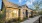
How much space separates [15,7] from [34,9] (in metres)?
0.34

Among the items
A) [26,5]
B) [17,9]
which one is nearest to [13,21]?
[17,9]

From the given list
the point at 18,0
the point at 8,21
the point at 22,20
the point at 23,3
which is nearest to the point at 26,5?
the point at 23,3

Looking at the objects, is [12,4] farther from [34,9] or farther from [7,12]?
[34,9]

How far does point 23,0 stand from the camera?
136 cm

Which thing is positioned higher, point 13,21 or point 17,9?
point 17,9

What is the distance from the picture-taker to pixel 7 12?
4.26ft

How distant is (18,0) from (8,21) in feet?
1.32

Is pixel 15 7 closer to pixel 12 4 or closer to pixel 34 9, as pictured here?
pixel 12 4

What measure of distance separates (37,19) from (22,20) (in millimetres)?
262

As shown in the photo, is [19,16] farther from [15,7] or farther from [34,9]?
[34,9]

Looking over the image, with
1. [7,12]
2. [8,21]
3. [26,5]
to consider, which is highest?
[26,5]

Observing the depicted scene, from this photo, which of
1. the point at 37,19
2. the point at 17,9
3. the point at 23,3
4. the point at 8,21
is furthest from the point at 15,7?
the point at 37,19

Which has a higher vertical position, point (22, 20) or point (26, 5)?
point (26, 5)

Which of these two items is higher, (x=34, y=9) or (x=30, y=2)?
(x=30, y=2)
